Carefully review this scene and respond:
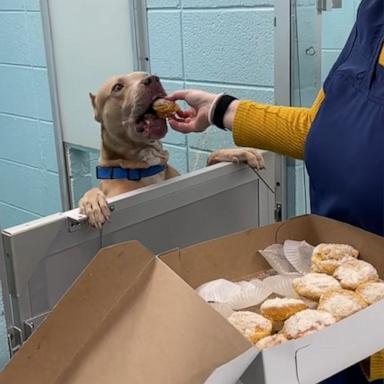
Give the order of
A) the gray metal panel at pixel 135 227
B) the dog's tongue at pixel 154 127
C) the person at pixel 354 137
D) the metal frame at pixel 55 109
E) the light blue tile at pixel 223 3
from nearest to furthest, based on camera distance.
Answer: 1. the person at pixel 354 137
2. the gray metal panel at pixel 135 227
3. the dog's tongue at pixel 154 127
4. the light blue tile at pixel 223 3
5. the metal frame at pixel 55 109

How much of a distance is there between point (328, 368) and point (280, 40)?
1.09m

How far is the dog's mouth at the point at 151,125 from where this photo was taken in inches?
60.2

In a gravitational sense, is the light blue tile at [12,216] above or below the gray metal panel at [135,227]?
below

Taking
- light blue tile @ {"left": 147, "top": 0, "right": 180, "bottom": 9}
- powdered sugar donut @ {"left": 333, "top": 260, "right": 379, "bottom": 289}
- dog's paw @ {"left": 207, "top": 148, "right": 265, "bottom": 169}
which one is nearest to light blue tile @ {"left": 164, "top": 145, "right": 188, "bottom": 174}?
light blue tile @ {"left": 147, "top": 0, "right": 180, "bottom": 9}

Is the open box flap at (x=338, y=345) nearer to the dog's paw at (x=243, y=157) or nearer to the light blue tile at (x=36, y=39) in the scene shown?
the dog's paw at (x=243, y=157)

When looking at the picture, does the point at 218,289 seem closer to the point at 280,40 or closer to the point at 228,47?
the point at 280,40

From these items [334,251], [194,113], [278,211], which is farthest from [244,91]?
[334,251]

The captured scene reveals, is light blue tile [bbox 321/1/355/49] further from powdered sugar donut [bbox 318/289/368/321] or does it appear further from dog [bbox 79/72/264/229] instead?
powdered sugar donut [bbox 318/289/368/321]

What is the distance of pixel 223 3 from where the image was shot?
6.09ft

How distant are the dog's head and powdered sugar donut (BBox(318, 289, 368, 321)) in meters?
0.87

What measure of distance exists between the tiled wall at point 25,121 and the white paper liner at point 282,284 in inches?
71.9

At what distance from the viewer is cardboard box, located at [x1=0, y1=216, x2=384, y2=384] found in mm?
510

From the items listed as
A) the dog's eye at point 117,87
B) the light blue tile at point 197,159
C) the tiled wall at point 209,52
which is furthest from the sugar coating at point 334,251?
the light blue tile at point 197,159

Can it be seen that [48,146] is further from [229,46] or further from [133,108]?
[133,108]
